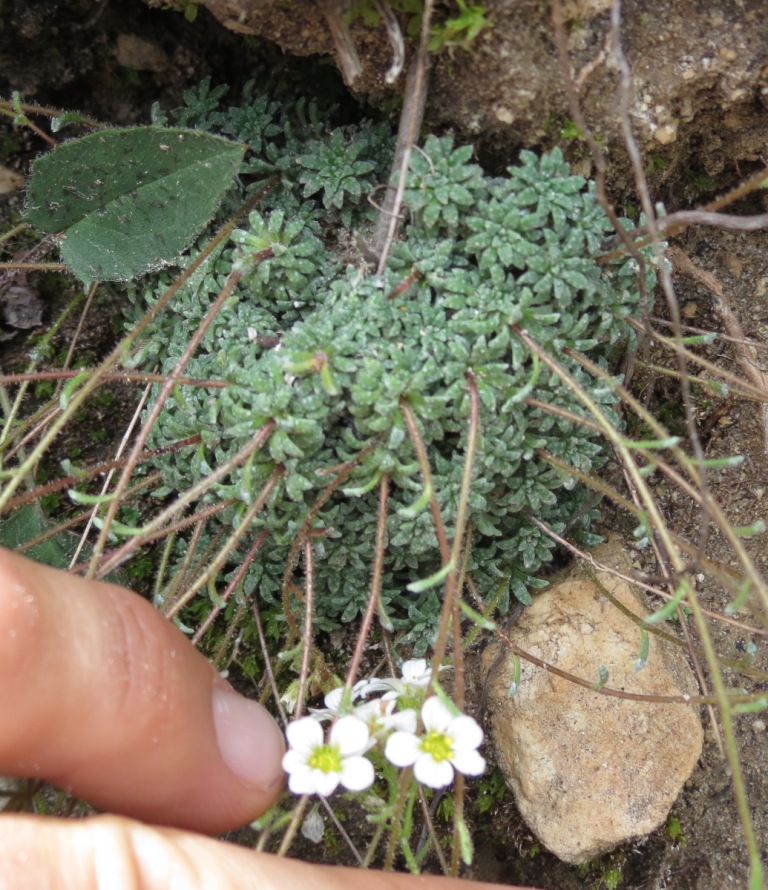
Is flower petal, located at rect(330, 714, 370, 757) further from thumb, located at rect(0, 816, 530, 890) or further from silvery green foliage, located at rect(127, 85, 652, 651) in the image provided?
silvery green foliage, located at rect(127, 85, 652, 651)

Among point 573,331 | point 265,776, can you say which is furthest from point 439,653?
point 573,331

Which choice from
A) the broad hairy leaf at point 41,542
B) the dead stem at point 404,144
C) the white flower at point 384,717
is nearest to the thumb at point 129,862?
the white flower at point 384,717

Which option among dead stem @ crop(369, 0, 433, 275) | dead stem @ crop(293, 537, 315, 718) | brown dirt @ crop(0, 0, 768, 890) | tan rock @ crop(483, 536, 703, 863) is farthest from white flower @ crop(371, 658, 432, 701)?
dead stem @ crop(369, 0, 433, 275)

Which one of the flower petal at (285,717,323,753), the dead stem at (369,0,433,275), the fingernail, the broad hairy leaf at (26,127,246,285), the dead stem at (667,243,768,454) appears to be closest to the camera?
the flower petal at (285,717,323,753)

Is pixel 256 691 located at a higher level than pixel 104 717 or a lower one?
lower

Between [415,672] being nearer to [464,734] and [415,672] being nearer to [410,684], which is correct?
[410,684]

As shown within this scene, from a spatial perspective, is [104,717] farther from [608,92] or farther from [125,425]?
[608,92]
